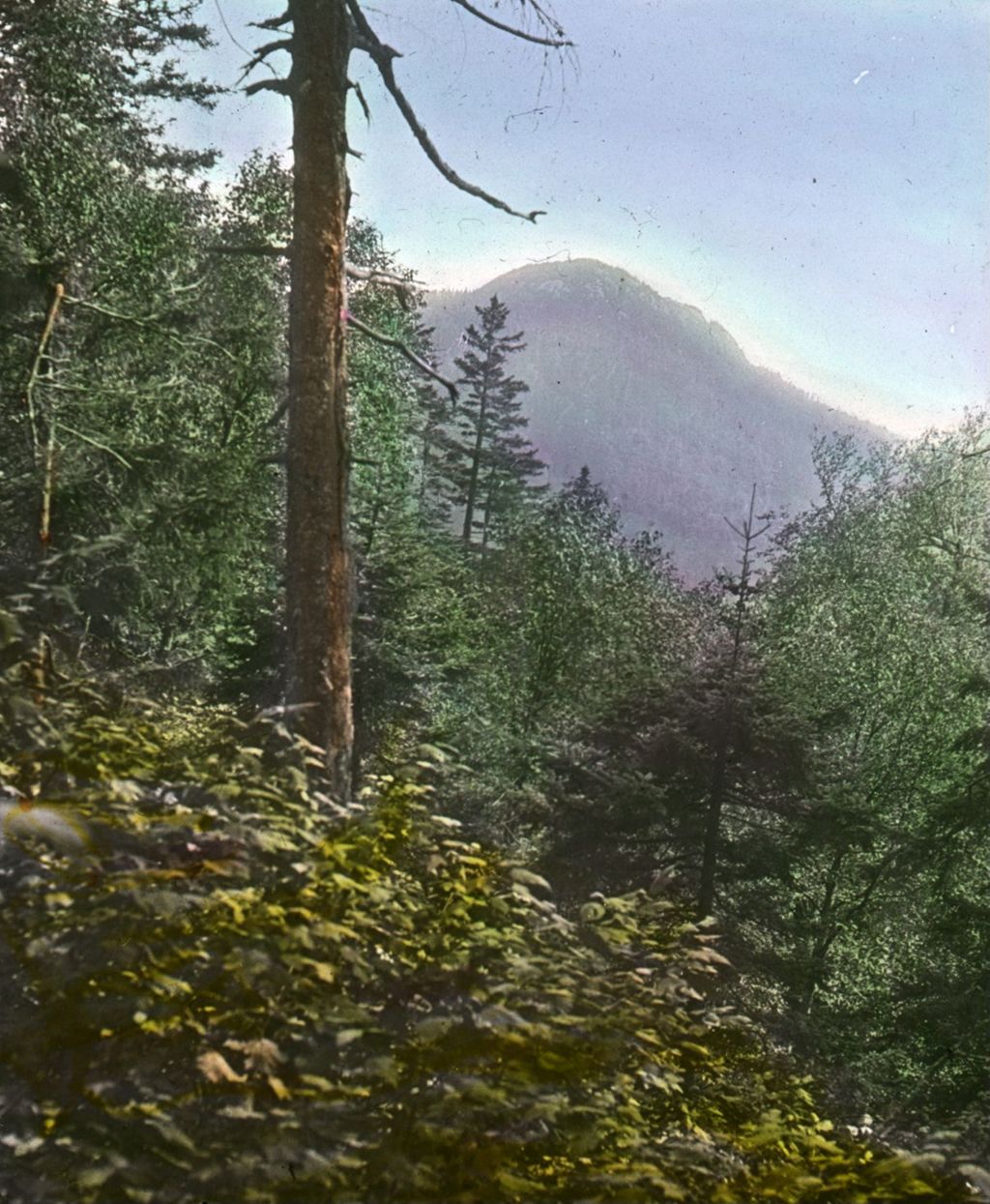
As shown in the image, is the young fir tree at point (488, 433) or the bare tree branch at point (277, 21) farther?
the young fir tree at point (488, 433)

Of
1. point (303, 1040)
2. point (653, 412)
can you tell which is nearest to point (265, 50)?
point (303, 1040)

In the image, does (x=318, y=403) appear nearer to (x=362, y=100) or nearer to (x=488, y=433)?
(x=362, y=100)

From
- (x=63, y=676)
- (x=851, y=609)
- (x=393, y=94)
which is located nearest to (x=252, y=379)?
(x=393, y=94)

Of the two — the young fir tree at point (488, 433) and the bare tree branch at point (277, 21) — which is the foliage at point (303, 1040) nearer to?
the bare tree branch at point (277, 21)

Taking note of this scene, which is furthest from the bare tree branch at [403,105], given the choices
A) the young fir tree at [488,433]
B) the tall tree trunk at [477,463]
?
the tall tree trunk at [477,463]

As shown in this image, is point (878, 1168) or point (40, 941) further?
point (878, 1168)

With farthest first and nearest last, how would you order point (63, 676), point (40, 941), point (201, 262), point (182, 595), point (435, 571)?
point (435, 571) < point (201, 262) < point (182, 595) < point (63, 676) < point (40, 941)

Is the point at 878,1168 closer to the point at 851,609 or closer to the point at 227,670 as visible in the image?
the point at 227,670
